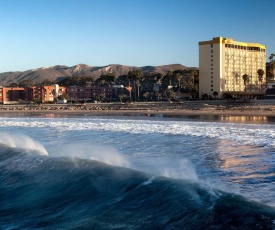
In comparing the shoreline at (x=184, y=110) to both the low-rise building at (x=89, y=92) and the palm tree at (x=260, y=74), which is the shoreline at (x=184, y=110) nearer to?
the palm tree at (x=260, y=74)

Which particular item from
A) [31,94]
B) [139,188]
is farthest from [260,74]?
[139,188]

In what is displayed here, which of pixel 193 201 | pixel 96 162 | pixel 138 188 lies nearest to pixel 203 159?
pixel 96 162

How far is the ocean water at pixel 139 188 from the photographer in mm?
6730

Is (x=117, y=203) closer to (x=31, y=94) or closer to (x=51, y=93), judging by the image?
(x=51, y=93)

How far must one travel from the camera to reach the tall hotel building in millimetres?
100125

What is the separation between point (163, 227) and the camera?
6.38 m

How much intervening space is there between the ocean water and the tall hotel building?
86705 mm

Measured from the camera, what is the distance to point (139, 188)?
28.3ft

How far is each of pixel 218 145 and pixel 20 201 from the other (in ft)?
31.4

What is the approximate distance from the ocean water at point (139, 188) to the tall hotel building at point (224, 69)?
86.7 meters

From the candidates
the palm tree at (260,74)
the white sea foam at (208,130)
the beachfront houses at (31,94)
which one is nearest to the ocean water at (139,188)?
the white sea foam at (208,130)

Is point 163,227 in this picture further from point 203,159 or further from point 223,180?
point 203,159

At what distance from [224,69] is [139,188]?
97.1 metres

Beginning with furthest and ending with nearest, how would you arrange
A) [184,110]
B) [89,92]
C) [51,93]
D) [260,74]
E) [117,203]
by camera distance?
[89,92], [51,93], [260,74], [184,110], [117,203]
